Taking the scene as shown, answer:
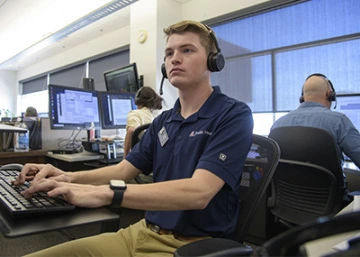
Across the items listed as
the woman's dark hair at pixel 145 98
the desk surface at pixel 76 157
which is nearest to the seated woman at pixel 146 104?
the woman's dark hair at pixel 145 98

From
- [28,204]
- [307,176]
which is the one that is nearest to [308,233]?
[28,204]

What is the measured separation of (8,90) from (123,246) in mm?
10550

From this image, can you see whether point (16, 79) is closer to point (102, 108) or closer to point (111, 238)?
point (102, 108)

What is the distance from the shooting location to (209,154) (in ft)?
2.90

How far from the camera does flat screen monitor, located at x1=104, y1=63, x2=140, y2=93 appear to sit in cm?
380

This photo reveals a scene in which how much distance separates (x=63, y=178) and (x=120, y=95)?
1.70 meters

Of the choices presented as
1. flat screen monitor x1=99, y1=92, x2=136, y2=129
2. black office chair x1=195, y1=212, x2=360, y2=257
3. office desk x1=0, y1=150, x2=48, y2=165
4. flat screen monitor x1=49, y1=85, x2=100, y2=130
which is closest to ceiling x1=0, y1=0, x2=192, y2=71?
flat screen monitor x1=99, y1=92, x2=136, y2=129

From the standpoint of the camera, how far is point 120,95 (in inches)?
104

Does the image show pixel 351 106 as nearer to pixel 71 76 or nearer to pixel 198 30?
pixel 198 30

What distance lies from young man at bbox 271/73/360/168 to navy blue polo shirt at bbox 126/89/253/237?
2.79ft

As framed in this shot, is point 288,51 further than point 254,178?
Yes

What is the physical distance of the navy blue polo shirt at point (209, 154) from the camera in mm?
885

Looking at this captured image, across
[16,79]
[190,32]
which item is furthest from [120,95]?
[16,79]

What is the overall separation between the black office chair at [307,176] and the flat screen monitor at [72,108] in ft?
5.00
